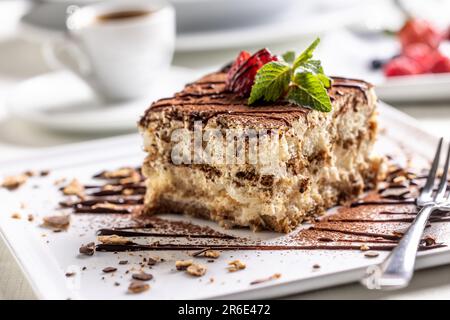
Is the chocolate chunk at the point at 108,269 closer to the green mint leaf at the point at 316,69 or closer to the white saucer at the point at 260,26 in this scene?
the green mint leaf at the point at 316,69

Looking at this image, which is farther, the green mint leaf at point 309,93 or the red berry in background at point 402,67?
the red berry in background at point 402,67

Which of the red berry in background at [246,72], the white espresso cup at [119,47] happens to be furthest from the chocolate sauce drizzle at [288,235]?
the white espresso cup at [119,47]

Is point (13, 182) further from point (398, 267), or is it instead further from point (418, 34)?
point (418, 34)

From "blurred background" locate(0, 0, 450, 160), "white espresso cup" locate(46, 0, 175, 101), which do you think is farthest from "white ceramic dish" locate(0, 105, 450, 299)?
"white espresso cup" locate(46, 0, 175, 101)
